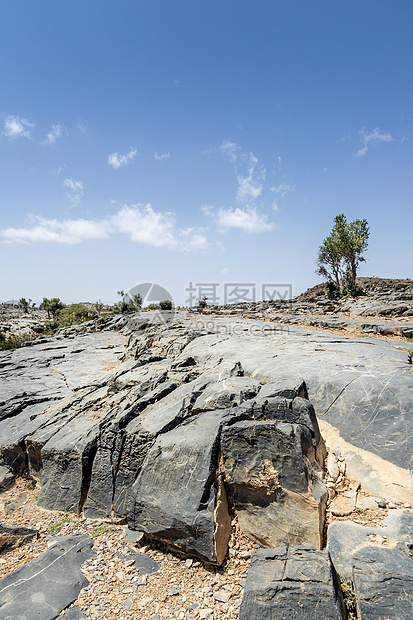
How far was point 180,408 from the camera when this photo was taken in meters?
7.25

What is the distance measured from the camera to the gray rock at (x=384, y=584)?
3.30 m

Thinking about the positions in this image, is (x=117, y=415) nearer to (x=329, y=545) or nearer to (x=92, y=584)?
(x=92, y=584)

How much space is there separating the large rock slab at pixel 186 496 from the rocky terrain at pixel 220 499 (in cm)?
2

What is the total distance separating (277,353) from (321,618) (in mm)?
7866

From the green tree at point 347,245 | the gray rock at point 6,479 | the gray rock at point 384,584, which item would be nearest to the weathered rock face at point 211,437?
the gray rock at point 6,479

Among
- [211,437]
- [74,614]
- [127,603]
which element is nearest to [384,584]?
[211,437]

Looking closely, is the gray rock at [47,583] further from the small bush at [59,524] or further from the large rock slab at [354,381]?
the large rock slab at [354,381]

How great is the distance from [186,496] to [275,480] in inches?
61.8

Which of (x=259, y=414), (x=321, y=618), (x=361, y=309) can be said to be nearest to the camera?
(x=321, y=618)

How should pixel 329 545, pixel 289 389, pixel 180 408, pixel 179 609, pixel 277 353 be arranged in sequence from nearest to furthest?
pixel 179 609 → pixel 329 545 → pixel 289 389 → pixel 180 408 → pixel 277 353

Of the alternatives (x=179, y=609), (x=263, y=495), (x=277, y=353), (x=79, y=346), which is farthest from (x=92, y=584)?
(x=79, y=346)

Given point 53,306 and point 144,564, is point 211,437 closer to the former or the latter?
point 144,564

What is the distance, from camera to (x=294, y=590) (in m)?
3.68

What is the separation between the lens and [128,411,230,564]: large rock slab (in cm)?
499
